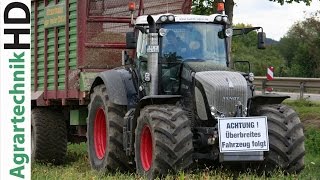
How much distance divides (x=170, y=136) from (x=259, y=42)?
2559mm

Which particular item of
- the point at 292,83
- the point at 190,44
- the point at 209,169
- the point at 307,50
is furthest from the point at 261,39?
the point at 307,50

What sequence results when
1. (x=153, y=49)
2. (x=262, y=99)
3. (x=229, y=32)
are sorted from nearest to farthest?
1. (x=262, y=99)
2. (x=153, y=49)
3. (x=229, y=32)

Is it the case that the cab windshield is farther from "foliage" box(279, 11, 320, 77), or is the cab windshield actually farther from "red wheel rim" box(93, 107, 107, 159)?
"foliage" box(279, 11, 320, 77)

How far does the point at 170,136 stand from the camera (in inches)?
436

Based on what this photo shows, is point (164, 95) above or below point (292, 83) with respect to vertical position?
above

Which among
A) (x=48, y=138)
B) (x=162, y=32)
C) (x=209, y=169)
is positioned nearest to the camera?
(x=209, y=169)

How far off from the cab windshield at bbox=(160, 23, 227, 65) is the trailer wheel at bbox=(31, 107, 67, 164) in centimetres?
494

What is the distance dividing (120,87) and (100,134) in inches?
50.0

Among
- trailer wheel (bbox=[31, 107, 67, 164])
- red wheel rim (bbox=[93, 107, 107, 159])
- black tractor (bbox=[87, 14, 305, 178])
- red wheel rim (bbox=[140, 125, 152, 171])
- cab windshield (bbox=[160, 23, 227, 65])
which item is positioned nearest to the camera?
black tractor (bbox=[87, 14, 305, 178])

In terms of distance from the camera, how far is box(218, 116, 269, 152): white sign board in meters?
11.1

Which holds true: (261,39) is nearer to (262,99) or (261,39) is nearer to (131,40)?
(262,99)

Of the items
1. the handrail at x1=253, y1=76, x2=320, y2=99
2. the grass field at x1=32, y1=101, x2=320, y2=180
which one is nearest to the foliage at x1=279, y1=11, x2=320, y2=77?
the handrail at x1=253, y1=76, x2=320, y2=99

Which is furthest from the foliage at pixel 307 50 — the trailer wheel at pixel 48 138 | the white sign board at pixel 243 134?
the white sign board at pixel 243 134

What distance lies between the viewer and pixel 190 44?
12.5 meters
